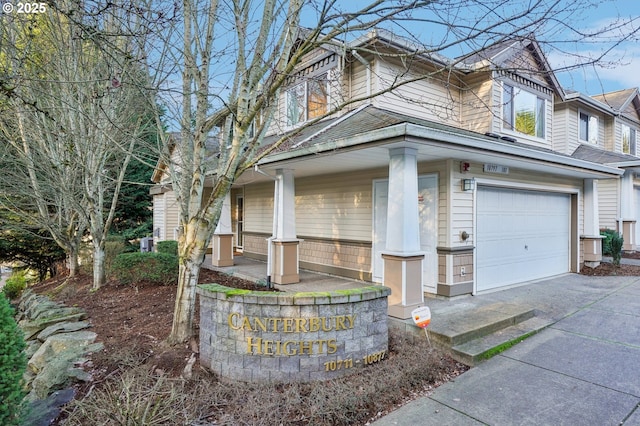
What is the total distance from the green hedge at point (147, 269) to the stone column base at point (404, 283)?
17.4ft

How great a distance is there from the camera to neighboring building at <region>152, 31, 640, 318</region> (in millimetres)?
5434

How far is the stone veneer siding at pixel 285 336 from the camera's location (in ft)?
12.4

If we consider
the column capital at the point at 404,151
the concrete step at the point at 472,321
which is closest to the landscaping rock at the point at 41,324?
the concrete step at the point at 472,321

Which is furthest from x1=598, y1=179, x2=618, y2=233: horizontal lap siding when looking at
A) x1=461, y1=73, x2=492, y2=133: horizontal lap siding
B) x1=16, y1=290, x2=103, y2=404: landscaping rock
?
x1=16, y1=290, x2=103, y2=404: landscaping rock

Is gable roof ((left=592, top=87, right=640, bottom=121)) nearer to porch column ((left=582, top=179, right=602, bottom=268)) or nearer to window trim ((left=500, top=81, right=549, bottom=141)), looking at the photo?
window trim ((left=500, top=81, right=549, bottom=141))

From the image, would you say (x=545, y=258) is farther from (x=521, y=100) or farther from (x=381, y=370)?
(x=381, y=370)

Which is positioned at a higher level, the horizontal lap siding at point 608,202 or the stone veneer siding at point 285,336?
the horizontal lap siding at point 608,202

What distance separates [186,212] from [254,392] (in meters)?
2.53

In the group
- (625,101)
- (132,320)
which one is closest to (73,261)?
(132,320)

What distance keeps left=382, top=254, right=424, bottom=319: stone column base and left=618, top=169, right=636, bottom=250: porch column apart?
11891 millimetres

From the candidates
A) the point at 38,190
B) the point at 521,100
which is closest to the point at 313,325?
the point at 38,190

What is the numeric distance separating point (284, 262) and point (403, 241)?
11.3ft

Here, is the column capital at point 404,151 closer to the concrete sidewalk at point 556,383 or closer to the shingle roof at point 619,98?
the concrete sidewalk at point 556,383

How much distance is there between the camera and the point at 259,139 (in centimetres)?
458
